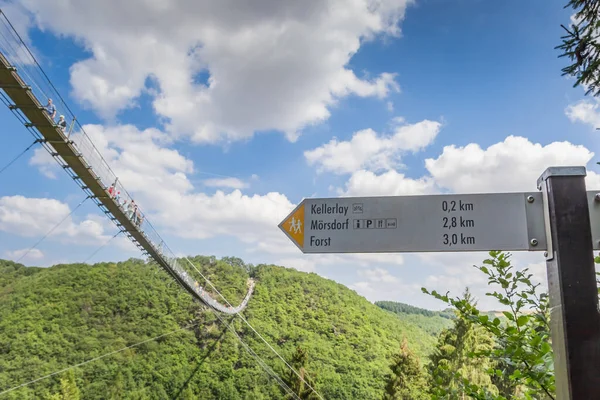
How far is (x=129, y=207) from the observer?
36.0 feet

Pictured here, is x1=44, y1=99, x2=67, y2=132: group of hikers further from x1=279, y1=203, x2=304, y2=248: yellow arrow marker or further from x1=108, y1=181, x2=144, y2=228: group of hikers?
x1=279, y1=203, x2=304, y2=248: yellow arrow marker

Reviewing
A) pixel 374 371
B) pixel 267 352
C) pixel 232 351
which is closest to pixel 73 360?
pixel 232 351

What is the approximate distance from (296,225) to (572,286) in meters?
0.73

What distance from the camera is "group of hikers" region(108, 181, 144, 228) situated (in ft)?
32.1

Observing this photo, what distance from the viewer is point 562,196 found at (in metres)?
1.00

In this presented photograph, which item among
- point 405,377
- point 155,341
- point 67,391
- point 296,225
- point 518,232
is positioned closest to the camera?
point 518,232

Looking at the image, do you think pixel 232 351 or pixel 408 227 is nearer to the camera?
pixel 408 227

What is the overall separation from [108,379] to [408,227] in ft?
116

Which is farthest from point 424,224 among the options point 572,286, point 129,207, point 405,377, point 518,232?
point 405,377

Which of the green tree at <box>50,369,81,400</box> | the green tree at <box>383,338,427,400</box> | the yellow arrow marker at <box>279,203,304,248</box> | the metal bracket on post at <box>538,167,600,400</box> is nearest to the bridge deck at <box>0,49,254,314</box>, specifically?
the yellow arrow marker at <box>279,203,304,248</box>

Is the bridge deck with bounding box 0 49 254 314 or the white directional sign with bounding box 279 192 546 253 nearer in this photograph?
the white directional sign with bounding box 279 192 546 253

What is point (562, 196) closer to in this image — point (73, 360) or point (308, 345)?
point (73, 360)

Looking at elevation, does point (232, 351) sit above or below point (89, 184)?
below

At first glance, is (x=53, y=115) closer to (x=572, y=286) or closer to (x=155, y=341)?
A: (x=572, y=286)
